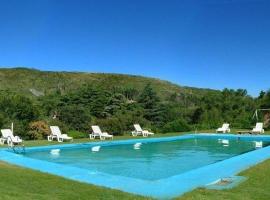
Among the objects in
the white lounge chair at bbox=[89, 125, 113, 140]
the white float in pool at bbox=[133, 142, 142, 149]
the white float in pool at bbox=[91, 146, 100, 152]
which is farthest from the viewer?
the white lounge chair at bbox=[89, 125, 113, 140]

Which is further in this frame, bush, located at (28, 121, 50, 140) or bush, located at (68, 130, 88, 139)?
bush, located at (68, 130, 88, 139)

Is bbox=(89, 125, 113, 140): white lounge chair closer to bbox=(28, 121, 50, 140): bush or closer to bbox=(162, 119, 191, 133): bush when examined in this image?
bbox=(28, 121, 50, 140): bush

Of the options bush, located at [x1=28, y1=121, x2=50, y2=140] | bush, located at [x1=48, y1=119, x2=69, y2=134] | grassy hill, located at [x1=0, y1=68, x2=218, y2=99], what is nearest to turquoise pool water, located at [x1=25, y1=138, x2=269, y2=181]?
bush, located at [x1=28, y1=121, x2=50, y2=140]

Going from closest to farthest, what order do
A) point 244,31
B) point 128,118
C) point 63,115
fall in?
point 63,115
point 128,118
point 244,31

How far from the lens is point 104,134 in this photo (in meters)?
18.0

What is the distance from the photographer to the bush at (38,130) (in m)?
17.2

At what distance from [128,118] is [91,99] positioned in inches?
207

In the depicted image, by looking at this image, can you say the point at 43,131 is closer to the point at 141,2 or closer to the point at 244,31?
the point at 141,2

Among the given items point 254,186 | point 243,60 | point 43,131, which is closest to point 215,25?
point 243,60

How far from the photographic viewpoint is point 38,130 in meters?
17.2

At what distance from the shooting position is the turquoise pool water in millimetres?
10867

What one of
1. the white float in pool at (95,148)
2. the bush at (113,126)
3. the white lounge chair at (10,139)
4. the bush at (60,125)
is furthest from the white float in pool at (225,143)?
the white lounge chair at (10,139)

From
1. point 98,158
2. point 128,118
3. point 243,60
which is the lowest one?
point 98,158

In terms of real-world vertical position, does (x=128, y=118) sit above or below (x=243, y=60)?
below
